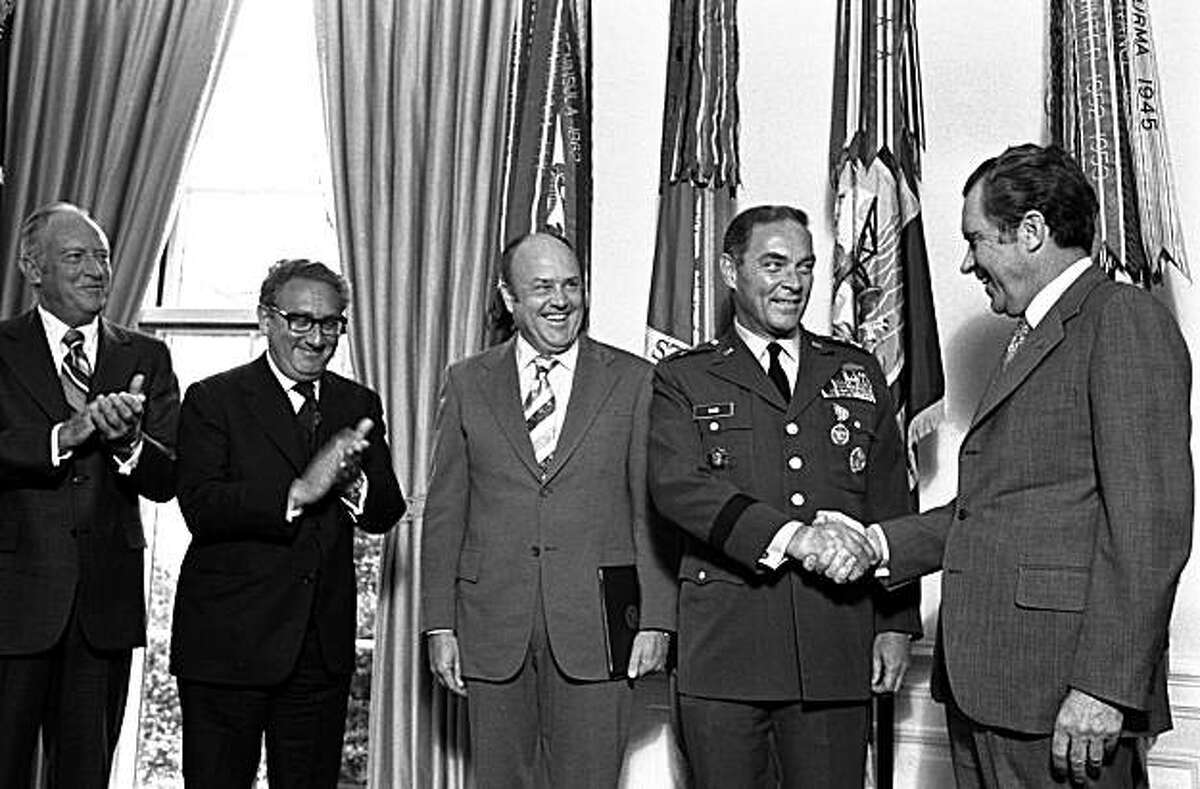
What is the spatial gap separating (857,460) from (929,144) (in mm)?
1287

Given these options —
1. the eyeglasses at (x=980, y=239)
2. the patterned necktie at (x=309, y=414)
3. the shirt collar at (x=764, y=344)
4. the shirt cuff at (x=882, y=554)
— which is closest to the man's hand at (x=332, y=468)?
the patterned necktie at (x=309, y=414)

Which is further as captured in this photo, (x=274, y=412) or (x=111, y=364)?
(x=111, y=364)

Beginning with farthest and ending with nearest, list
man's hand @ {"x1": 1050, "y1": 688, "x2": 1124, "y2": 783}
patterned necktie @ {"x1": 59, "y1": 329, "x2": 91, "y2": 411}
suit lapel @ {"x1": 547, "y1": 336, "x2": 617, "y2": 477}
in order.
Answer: patterned necktie @ {"x1": 59, "y1": 329, "x2": 91, "y2": 411}
suit lapel @ {"x1": 547, "y1": 336, "x2": 617, "y2": 477}
man's hand @ {"x1": 1050, "y1": 688, "x2": 1124, "y2": 783}

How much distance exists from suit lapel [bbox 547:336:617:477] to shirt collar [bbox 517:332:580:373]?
1 cm

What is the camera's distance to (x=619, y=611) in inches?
126

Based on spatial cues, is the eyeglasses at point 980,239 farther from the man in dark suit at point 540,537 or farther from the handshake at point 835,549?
the man in dark suit at point 540,537

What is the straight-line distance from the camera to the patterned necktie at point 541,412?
10.8 ft

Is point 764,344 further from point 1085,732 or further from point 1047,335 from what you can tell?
point 1085,732

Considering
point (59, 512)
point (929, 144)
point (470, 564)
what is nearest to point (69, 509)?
point (59, 512)

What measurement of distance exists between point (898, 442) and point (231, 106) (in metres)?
2.63

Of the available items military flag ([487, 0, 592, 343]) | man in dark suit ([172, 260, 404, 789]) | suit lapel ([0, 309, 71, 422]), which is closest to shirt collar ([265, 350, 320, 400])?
man in dark suit ([172, 260, 404, 789])

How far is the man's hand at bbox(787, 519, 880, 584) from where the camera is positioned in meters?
2.87

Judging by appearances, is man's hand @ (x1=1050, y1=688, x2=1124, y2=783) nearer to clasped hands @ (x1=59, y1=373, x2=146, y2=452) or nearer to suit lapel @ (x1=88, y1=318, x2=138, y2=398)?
clasped hands @ (x1=59, y1=373, x2=146, y2=452)

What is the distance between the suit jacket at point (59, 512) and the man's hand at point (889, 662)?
1.61 metres
